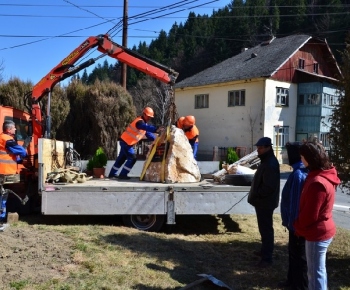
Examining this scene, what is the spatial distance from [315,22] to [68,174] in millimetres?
49633

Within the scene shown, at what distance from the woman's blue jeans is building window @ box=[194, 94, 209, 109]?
30.5 meters

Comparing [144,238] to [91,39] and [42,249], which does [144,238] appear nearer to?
[42,249]

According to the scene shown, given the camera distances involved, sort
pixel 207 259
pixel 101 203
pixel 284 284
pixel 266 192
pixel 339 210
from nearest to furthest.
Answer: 1. pixel 284 284
2. pixel 266 192
3. pixel 207 259
4. pixel 101 203
5. pixel 339 210

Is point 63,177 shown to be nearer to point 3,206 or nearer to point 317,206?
point 3,206

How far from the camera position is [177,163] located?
26.2ft

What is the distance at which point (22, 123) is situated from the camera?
8641 millimetres

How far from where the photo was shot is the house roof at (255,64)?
30828 mm

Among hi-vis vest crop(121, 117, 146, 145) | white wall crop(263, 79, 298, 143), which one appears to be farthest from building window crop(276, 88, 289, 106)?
hi-vis vest crop(121, 117, 146, 145)

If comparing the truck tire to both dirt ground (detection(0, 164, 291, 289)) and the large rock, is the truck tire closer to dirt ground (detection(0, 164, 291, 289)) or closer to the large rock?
the large rock

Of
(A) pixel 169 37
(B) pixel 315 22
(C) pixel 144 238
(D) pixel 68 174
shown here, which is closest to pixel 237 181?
(C) pixel 144 238

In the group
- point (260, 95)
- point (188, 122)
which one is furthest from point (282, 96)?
point (188, 122)

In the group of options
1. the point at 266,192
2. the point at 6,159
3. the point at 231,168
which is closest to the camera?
the point at 266,192

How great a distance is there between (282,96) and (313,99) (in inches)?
92.9

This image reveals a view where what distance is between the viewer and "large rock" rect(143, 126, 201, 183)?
7.89 meters
